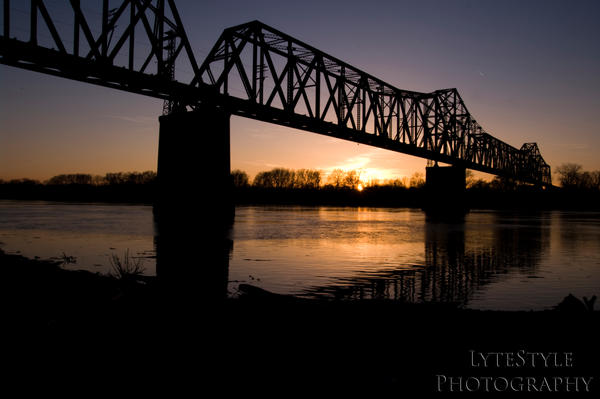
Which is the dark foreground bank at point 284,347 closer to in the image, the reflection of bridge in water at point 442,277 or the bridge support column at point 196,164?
the reflection of bridge in water at point 442,277

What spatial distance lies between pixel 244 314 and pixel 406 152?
73.6m

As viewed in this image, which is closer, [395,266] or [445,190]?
[395,266]

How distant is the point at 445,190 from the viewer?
284 feet

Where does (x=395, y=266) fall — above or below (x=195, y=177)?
below

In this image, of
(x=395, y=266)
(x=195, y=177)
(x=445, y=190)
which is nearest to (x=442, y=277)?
(x=395, y=266)

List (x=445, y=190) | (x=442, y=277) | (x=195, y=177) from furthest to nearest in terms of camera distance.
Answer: (x=445, y=190) < (x=195, y=177) < (x=442, y=277)

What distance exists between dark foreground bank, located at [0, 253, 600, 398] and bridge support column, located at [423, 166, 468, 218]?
7837 centimetres

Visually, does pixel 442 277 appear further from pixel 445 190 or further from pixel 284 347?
pixel 445 190

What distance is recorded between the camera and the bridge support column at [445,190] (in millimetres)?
83438

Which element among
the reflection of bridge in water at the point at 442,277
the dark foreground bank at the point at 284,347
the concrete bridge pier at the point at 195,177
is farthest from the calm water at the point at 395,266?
the concrete bridge pier at the point at 195,177

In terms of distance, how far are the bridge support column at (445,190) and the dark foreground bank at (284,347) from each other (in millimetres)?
78366

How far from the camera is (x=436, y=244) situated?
29.1 m

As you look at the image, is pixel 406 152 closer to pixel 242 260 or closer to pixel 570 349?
pixel 242 260

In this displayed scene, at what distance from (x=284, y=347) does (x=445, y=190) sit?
85304 millimetres
